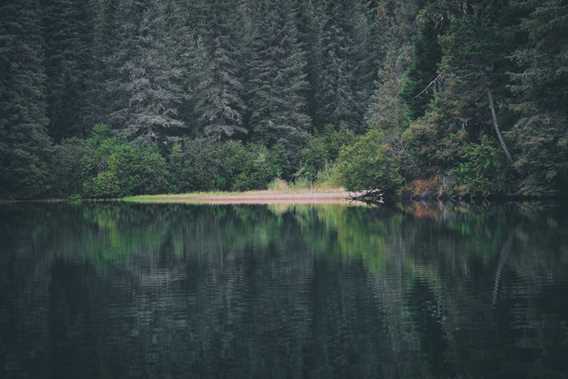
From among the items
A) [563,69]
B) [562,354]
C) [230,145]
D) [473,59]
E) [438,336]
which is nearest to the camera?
[562,354]

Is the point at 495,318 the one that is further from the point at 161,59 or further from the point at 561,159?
the point at 161,59

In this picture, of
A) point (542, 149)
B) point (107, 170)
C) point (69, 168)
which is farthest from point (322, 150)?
point (542, 149)

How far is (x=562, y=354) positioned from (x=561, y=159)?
2849 cm

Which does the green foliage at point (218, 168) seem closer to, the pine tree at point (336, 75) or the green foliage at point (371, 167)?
the green foliage at point (371, 167)

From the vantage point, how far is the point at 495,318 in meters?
12.0

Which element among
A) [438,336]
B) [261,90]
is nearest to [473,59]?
[261,90]

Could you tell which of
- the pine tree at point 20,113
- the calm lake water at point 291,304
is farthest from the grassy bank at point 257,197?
the calm lake water at point 291,304

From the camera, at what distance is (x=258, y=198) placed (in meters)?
53.5

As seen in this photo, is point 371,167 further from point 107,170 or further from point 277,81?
point 277,81

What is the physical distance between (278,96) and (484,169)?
93.5ft

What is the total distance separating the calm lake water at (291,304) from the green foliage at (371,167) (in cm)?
1969

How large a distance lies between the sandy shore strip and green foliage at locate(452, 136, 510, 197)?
8.16m

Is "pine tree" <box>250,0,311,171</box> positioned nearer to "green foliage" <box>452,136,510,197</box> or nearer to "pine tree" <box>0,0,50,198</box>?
"pine tree" <box>0,0,50,198</box>

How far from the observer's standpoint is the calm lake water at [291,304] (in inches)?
386
